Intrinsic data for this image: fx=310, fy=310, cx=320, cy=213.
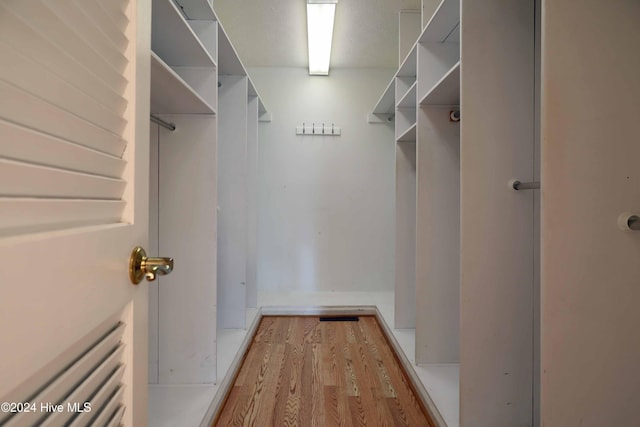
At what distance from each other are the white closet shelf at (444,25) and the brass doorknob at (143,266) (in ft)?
5.26

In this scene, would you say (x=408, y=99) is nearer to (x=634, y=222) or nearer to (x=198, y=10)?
(x=198, y=10)

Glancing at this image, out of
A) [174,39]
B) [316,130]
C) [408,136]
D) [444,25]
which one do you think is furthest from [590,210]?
[316,130]

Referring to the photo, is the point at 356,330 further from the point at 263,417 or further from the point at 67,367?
the point at 67,367

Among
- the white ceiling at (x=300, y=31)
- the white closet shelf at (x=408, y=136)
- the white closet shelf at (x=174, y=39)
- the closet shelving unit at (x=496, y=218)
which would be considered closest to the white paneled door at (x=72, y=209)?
the white closet shelf at (x=174, y=39)

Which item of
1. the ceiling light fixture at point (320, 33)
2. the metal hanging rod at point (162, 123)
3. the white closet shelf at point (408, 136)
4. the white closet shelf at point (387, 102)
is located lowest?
the metal hanging rod at point (162, 123)

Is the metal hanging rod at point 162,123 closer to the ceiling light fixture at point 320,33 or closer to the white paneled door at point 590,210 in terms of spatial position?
the ceiling light fixture at point 320,33

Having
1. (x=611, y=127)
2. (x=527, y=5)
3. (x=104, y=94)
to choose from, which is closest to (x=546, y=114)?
(x=611, y=127)

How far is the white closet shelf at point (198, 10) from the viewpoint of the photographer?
1.41m

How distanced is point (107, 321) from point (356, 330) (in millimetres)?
2210

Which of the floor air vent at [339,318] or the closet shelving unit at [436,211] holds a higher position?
the closet shelving unit at [436,211]

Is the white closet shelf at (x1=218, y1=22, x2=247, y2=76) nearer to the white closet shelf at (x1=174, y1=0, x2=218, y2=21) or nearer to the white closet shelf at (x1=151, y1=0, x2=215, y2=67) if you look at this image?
the white closet shelf at (x1=174, y1=0, x2=218, y2=21)

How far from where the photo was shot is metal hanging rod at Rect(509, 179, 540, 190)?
3.79ft

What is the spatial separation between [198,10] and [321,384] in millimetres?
1999

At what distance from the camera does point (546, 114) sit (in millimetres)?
819
